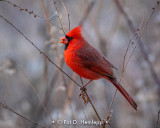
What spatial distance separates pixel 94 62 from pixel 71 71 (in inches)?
50.5

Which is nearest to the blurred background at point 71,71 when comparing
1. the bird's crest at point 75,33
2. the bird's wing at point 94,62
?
the bird's wing at point 94,62

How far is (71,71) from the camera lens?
3627 millimetres

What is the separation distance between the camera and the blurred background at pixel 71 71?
2.66 meters

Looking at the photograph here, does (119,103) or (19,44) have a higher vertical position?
(19,44)

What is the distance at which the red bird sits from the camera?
2205 mm

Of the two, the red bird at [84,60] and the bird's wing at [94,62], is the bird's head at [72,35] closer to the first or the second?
the red bird at [84,60]

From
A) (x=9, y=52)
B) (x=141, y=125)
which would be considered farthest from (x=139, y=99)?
(x=9, y=52)

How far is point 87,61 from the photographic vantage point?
2344 millimetres

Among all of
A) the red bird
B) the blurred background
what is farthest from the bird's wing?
the blurred background

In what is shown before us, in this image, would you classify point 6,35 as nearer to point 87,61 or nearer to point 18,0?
point 18,0

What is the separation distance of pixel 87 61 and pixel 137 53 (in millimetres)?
1519

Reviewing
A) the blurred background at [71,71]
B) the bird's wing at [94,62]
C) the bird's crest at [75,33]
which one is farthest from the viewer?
the blurred background at [71,71]

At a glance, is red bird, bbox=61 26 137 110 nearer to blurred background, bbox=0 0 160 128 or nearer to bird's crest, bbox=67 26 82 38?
bird's crest, bbox=67 26 82 38

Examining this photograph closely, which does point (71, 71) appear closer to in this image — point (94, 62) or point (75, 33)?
point (94, 62)
